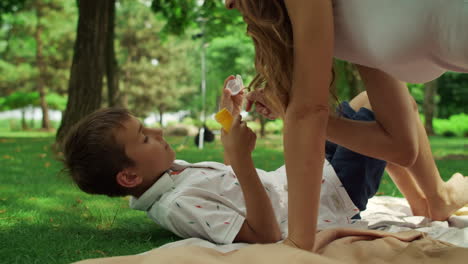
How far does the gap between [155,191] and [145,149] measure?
0.18m

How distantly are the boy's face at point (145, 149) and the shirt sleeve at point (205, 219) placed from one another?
7.8 inches

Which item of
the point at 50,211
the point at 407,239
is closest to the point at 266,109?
the point at 407,239

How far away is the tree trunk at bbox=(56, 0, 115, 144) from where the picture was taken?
626 centimetres

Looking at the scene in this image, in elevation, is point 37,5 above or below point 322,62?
above

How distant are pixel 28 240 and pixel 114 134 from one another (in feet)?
1.71

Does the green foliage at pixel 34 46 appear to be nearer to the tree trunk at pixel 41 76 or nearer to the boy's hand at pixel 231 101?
the tree trunk at pixel 41 76

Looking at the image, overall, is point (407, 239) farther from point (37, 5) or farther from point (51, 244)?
point (37, 5)

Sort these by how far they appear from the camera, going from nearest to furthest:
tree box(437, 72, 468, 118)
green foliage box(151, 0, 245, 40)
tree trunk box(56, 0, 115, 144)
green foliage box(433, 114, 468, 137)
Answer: tree trunk box(56, 0, 115, 144) → green foliage box(151, 0, 245, 40) → green foliage box(433, 114, 468, 137) → tree box(437, 72, 468, 118)

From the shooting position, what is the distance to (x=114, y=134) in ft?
6.36

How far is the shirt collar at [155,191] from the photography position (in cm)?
197

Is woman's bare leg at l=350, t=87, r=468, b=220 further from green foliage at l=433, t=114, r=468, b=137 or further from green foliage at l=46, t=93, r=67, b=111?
green foliage at l=46, t=93, r=67, b=111

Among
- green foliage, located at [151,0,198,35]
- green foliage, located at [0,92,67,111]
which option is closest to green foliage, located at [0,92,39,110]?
green foliage, located at [0,92,67,111]

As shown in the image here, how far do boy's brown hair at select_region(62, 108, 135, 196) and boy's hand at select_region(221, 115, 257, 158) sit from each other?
0.48 meters

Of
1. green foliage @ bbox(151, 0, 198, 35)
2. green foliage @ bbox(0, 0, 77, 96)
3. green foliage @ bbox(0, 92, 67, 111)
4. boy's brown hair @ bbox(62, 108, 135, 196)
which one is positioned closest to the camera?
boy's brown hair @ bbox(62, 108, 135, 196)
